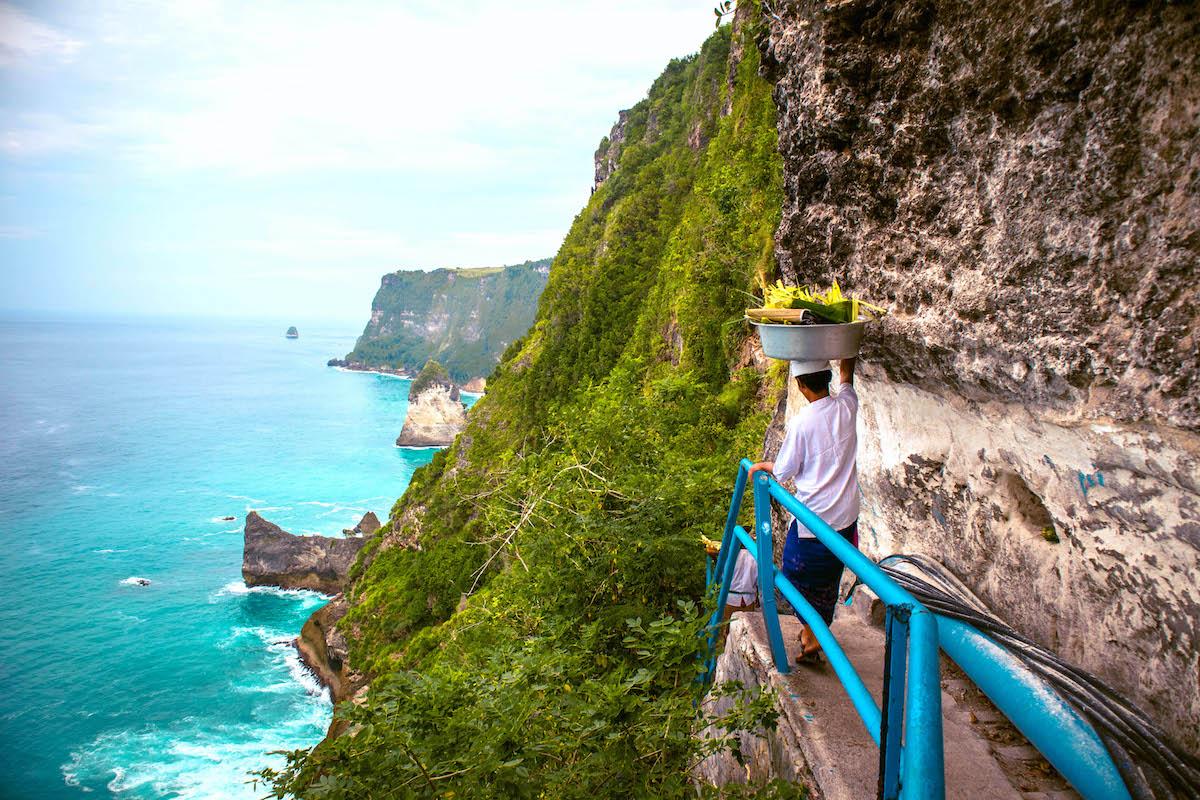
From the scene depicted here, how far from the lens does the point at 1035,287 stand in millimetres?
2404

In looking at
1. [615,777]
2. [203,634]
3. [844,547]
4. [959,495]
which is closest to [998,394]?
[959,495]

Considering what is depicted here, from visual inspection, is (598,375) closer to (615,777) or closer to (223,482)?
(615,777)

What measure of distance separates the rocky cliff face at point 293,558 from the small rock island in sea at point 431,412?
45.2 meters

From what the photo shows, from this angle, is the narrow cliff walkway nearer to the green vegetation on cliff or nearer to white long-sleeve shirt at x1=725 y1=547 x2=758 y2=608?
the green vegetation on cliff

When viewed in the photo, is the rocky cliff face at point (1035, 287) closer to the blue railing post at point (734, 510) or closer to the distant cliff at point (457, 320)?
the blue railing post at point (734, 510)

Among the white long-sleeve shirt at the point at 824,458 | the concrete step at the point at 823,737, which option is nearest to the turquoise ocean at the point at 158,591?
the concrete step at the point at 823,737

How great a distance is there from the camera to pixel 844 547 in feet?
6.43

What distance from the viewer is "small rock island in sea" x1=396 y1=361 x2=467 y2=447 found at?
96000mm

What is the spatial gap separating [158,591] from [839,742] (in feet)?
183

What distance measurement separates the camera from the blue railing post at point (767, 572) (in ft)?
9.50

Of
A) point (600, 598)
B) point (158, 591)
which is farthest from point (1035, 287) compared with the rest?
point (158, 591)

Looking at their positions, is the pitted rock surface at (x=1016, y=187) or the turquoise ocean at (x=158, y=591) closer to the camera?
the pitted rock surface at (x=1016, y=187)

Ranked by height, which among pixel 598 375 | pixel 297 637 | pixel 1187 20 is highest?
pixel 1187 20

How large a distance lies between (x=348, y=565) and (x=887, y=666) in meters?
52.3
